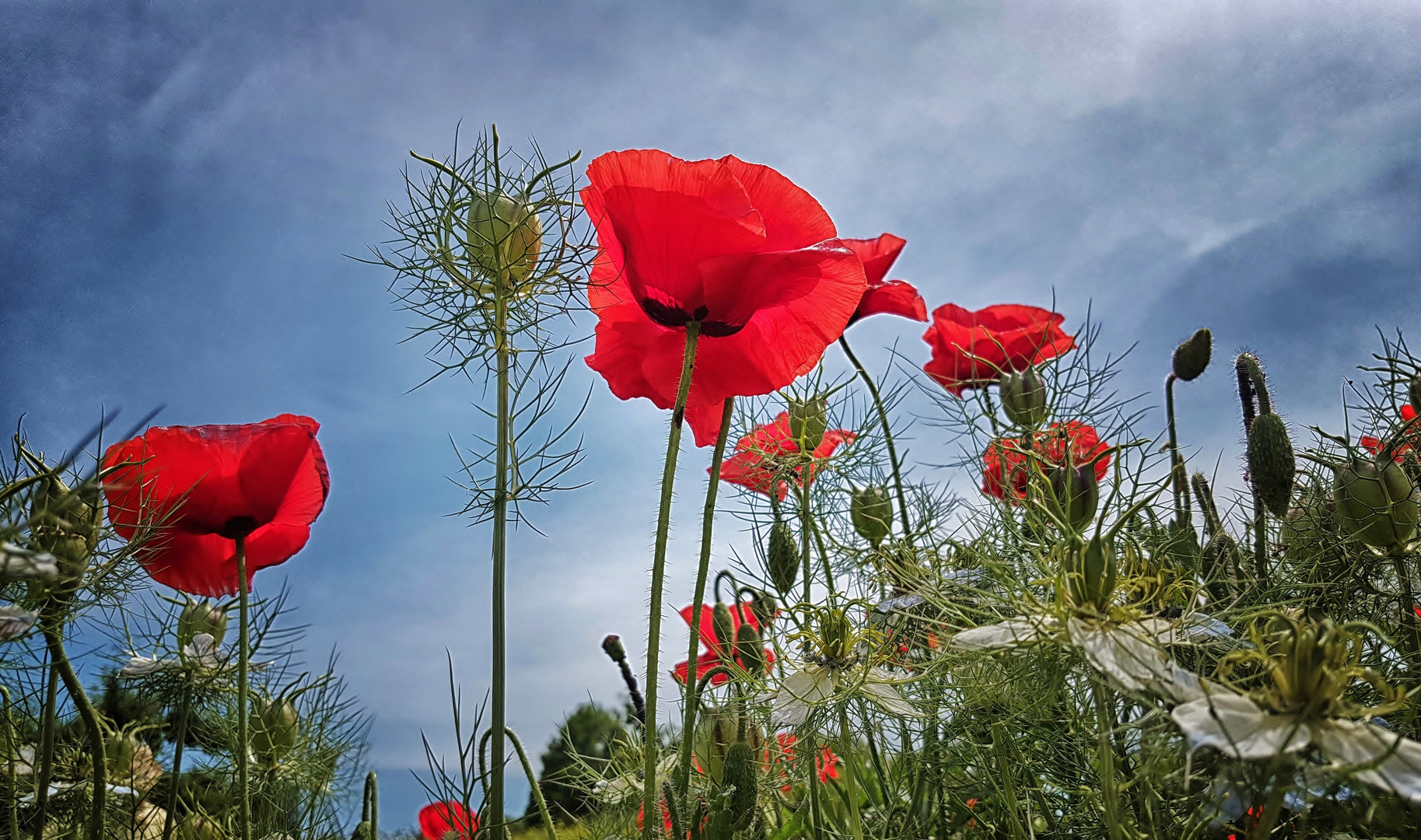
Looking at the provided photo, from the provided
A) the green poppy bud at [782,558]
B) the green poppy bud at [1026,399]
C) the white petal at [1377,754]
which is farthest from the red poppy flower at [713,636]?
the white petal at [1377,754]

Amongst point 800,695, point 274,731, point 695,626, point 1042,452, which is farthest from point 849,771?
point 274,731

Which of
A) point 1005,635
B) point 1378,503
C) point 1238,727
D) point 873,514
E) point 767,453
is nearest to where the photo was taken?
point 1238,727

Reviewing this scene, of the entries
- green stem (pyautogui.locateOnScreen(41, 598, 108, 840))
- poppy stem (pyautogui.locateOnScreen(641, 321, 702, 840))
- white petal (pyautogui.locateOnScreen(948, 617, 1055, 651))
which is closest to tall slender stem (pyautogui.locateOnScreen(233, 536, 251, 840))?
green stem (pyautogui.locateOnScreen(41, 598, 108, 840))

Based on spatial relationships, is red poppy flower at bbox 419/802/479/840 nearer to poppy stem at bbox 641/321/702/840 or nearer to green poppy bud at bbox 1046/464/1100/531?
poppy stem at bbox 641/321/702/840

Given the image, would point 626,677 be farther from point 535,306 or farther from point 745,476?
point 535,306

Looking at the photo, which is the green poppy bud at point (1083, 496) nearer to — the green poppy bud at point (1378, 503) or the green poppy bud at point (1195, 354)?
the green poppy bud at point (1378, 503)

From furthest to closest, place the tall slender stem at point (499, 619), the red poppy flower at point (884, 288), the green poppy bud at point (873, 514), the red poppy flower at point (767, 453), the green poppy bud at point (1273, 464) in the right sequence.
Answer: the red poppy flower at point (884, 288) < the red poppy flower at point (767, 453) < the green poppy bud at point (873, 514) < the green poppy bud at point (1273, 464) < the tall slender stem at point (499, 619)

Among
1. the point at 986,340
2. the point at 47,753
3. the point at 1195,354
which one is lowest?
the point at 47,753

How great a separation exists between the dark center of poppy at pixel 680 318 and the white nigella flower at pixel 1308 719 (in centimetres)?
52

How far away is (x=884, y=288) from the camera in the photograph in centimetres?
141

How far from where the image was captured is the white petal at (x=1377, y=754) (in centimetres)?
43

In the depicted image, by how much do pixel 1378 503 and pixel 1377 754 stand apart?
38cm

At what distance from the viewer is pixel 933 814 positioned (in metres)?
1.02

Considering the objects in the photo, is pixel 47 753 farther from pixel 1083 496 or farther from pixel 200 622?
pixel 1083 496
